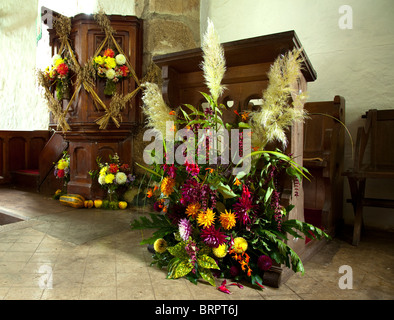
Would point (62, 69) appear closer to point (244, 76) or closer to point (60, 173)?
point (60, 173)

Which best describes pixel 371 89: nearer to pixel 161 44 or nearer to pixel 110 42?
pixel 161 44

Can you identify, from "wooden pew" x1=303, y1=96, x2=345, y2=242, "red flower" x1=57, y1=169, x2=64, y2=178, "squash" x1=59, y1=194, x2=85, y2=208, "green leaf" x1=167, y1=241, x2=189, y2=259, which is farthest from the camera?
"red flower" x1=57, y1=169, x2=64, y2=178

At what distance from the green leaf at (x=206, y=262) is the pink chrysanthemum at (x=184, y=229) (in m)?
0.13

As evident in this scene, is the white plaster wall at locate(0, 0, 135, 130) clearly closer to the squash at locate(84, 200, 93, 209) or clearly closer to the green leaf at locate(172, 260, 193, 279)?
the squash at locate(84, 200, 93, 209)

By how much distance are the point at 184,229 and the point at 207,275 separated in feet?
0.89

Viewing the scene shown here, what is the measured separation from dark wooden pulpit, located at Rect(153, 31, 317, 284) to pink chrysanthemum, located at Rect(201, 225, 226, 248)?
17.5 inches

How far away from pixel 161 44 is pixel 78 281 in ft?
9.86

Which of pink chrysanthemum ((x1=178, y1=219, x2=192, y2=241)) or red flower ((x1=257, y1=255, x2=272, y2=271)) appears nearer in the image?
red flower ((x1=257, y1=255, x2=272, y2=271))

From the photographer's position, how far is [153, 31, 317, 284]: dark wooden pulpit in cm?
188

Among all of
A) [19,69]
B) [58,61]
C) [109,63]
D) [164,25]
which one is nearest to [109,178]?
[109,63]

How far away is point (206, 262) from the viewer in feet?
5.82

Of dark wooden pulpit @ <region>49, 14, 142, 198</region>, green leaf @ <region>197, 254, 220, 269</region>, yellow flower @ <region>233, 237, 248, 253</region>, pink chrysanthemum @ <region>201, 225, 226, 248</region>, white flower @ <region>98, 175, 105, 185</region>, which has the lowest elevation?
green leaf @ <region>197, 254, 220, 269</region>

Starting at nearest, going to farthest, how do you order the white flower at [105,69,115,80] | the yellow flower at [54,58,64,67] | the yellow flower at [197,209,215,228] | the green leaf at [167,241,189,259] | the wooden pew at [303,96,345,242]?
1. the yellow flower at [197,209,215,228]
2. the green leaf at [167,241,189,259]
3. the wooden pew at [303,96,345,242]
4. the white flower at [105,69,115,80]
5. the yellow flower at [54,58,64,67]

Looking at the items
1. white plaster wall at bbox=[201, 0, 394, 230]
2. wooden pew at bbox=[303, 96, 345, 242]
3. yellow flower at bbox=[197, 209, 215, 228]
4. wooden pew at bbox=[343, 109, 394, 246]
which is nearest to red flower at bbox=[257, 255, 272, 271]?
yellow flower at bbox=[197, 209, 215, 228]
